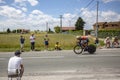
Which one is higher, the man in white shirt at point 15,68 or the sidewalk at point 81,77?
the man in white shirt at point 15,68

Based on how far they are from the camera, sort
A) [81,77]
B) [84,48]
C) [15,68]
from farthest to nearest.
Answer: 1. [84,48]
2. [81,77]
3. [15,68]

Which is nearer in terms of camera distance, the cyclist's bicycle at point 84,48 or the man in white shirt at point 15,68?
the man in white shirt at point 15,68

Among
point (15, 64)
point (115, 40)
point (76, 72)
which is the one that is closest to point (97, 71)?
point (76, 72)

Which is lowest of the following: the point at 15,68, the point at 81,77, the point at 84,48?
the point at 81,77

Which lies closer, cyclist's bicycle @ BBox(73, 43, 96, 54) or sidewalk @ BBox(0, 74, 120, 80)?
sidewalk @ BBox(0, 74, 120, 80)

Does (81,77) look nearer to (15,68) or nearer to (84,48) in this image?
(15,68)

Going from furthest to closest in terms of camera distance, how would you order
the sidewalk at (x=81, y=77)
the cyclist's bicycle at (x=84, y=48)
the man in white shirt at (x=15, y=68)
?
the cyclist's bicycle at (x=84, y=48)
the sidewalk at (x=81, y=77)
the man in white shirt at (x=15, y=68)

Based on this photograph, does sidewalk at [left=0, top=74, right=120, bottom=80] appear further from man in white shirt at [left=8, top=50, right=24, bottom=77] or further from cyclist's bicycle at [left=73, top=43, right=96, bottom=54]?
cyclist's bicycle at [left=73, top=43, right=96, bottom=54]

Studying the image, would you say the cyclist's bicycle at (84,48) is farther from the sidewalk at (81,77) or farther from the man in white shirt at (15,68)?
the man in white shirt at (15,68)

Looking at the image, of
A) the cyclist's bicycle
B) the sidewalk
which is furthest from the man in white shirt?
the cyclist's bicycle

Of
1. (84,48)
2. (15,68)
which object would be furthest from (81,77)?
(84,48)

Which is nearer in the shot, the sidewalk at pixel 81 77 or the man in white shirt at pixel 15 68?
the man in white shirt at pixel 15 68

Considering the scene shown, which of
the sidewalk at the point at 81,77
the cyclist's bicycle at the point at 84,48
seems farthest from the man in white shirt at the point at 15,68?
the cyclist's bicycle at the point at 84,48

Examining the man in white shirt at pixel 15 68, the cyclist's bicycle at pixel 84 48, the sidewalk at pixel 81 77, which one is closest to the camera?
the man in white shirt at pixel 15 68
